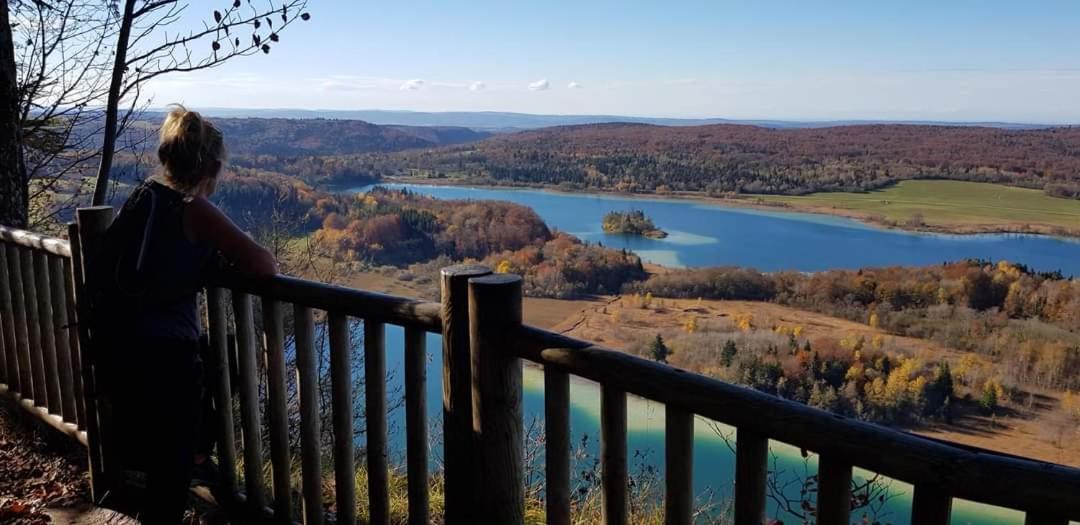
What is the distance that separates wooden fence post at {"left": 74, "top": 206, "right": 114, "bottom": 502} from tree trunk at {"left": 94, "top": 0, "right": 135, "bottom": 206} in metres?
1.58

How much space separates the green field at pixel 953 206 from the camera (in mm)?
42031

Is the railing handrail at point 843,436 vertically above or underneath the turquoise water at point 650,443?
above

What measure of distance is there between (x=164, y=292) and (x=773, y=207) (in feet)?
167

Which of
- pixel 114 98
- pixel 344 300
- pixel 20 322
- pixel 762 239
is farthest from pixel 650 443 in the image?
pixel 762 239

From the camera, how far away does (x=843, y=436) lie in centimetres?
127

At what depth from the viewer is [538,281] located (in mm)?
29328

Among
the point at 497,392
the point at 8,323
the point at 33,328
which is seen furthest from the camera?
the point at 8,323

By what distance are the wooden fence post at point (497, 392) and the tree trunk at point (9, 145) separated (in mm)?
3688

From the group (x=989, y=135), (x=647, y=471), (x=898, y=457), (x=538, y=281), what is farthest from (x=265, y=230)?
(x=989, y=135)

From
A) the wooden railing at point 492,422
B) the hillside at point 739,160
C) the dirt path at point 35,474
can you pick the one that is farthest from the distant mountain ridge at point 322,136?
the wooden railing at point 492,422

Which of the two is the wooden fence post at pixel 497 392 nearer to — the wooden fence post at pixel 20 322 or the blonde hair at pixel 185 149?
the blonde hair at pixel 185 149

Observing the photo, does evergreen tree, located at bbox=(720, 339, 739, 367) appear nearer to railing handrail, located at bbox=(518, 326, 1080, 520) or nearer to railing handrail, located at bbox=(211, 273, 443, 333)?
railing handrail, located at bbox=(211, 273, 443, 333)

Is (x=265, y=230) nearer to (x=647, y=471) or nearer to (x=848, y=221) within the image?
(x=647, y=471)

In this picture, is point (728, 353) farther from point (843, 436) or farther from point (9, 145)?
point (843, 436)
